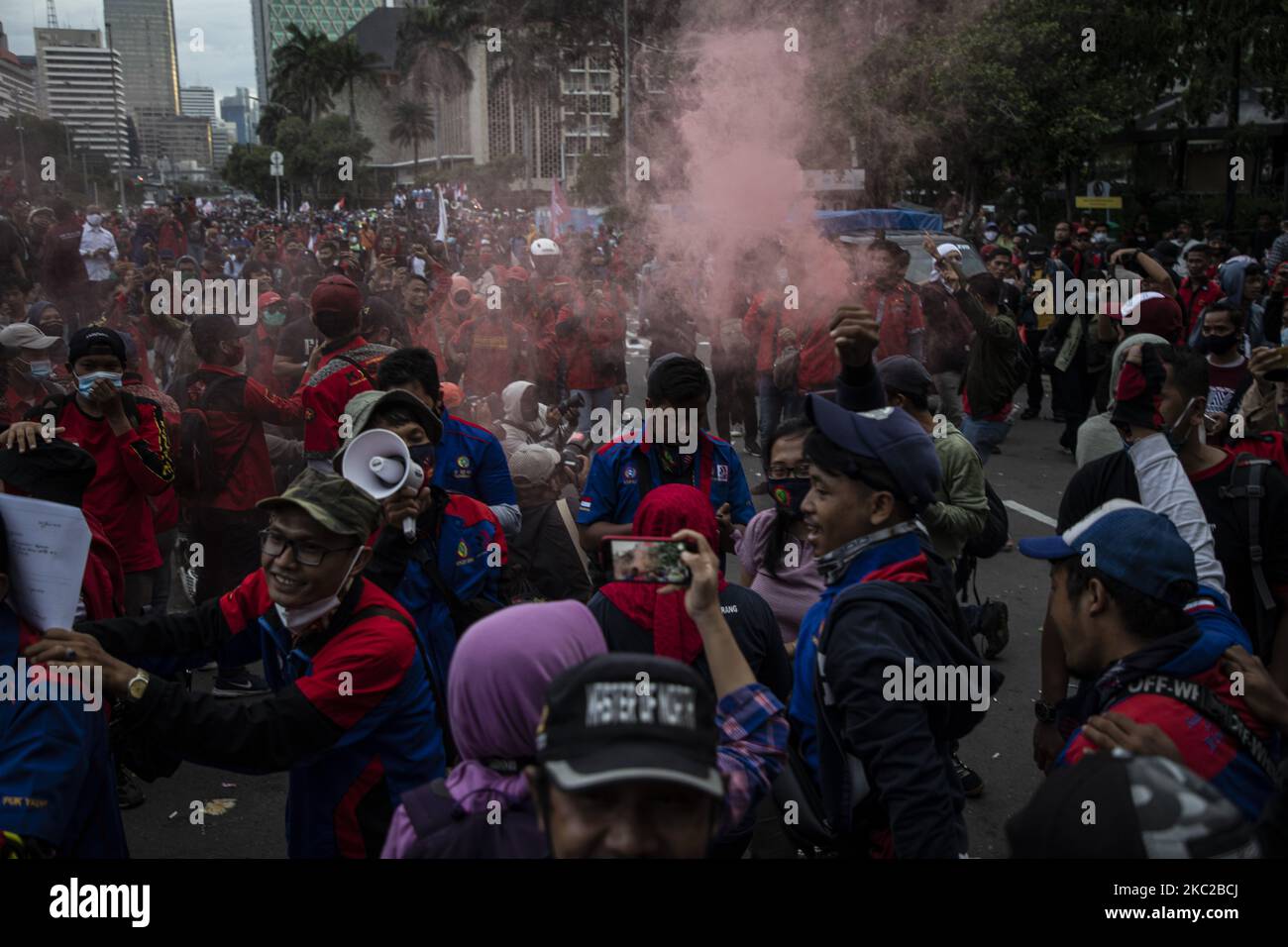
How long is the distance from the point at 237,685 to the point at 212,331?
1816mm

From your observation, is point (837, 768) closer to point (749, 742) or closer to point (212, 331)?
point (749, 742)

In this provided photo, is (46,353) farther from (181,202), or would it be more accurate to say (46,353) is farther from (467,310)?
(181,202)

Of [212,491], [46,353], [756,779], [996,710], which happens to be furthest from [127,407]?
[996,710]

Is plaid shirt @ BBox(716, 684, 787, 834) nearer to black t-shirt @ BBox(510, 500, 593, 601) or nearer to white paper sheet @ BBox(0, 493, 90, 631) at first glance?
white paper sheet @ BBox(0, 493, 90, 631)

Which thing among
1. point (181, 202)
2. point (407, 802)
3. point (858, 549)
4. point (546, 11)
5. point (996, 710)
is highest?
point (546, 11)

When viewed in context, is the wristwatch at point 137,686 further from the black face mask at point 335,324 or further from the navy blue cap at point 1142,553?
the black face mask at point 335,324

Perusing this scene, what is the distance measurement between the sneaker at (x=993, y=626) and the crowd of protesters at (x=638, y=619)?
1.7 inches

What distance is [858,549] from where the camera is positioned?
276 centimetres

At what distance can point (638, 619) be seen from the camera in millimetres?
→ 3199

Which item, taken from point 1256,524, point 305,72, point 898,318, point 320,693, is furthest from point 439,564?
point 305,72

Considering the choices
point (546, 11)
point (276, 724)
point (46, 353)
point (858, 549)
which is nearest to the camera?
point (276, 724)

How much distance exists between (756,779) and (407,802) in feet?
2.24

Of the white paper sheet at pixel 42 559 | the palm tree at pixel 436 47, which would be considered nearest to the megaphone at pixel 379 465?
the white paper sheet at pixel 42 559
